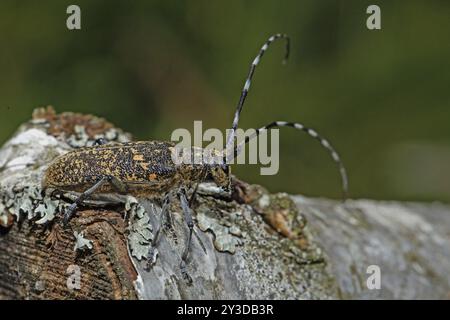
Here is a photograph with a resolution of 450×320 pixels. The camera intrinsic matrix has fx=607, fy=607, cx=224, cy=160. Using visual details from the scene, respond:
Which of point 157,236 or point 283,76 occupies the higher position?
point 283,76

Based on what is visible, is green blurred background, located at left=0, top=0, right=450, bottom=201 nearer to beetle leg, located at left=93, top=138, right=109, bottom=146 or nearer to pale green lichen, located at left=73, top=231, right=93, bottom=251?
beetle leg, located at left=93, top=138, right=109, bottom=146

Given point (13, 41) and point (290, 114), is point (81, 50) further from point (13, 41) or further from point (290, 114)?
point (290, 114)

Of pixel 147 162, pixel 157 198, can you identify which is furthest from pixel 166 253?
pixel 147 162

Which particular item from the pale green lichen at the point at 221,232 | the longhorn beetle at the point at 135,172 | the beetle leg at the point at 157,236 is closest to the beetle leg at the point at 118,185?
the longhorn beetle at the point at 135,172

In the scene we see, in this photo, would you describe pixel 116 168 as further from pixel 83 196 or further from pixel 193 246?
pixel 193 246

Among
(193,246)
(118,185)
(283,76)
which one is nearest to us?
(193,246)

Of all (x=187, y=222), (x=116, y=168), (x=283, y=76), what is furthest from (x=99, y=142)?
(x=283, y=76)

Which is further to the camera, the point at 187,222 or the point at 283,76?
the point at 283,76
